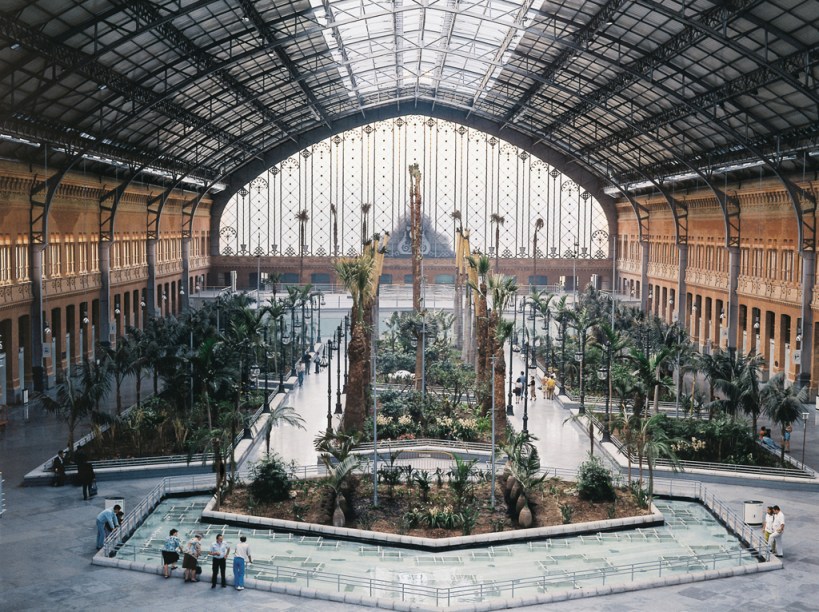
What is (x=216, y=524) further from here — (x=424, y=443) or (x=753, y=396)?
(x=753, y=396)

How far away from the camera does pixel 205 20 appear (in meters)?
42.4

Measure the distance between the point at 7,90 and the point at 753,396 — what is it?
28242mm

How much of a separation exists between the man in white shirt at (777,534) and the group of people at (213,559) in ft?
39.2

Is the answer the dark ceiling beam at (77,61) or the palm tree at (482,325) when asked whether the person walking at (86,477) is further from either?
the palm tree at (482,325)

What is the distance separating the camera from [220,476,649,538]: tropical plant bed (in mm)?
26375

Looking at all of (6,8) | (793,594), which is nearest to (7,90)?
(6,8)

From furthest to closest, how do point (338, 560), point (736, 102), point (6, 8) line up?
point (736, 102) → point (6, 8) → point (338, 560)

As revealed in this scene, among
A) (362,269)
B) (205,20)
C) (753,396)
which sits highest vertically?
(205,20)

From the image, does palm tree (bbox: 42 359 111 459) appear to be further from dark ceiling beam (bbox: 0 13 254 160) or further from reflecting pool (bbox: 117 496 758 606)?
dark ceiling beam (bbox: 0 13 254 160)

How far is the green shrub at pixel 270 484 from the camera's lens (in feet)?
92.7

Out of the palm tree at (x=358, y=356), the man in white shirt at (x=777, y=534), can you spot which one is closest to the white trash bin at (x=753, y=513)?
the man in white shirt at (x=777, y=534)

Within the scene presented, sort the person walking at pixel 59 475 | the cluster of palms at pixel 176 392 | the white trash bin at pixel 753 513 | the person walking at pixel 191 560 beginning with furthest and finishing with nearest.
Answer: the cluster of palms at pixel 176 392 → the person walking at pixel 59 475 → the white trash bin at pixel 753 513 → the person walking at pixel 191 560

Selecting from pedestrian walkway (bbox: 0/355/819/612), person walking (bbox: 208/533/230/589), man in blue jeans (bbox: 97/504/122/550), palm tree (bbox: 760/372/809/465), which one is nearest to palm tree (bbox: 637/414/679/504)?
pedestrian walkway (bbox: 0/355/819/612)

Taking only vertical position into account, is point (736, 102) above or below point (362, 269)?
above
